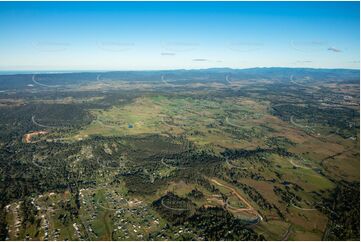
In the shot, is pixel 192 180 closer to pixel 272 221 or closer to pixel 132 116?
pixel 272 221

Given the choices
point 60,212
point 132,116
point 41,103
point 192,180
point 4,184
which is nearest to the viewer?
point 60,212

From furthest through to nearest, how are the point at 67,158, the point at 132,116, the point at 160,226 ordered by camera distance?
the point at 132,116 < the point at 67,158 < the point at 160,226

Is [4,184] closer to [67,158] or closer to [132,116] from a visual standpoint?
[67,158]

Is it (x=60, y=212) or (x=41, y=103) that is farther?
(x=41, y=103)

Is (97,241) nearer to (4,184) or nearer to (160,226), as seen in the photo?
(160,226)

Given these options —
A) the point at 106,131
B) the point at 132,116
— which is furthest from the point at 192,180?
the point at 132,116

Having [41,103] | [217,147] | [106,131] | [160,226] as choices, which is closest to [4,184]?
[160,226]

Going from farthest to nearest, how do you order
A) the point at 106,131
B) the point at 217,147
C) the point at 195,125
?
the point at 195,125, the point at 106,131, the point at 217,147

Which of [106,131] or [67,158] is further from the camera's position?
[106,131]

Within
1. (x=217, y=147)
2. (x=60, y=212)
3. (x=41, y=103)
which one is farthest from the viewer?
(x=41, y=103)
